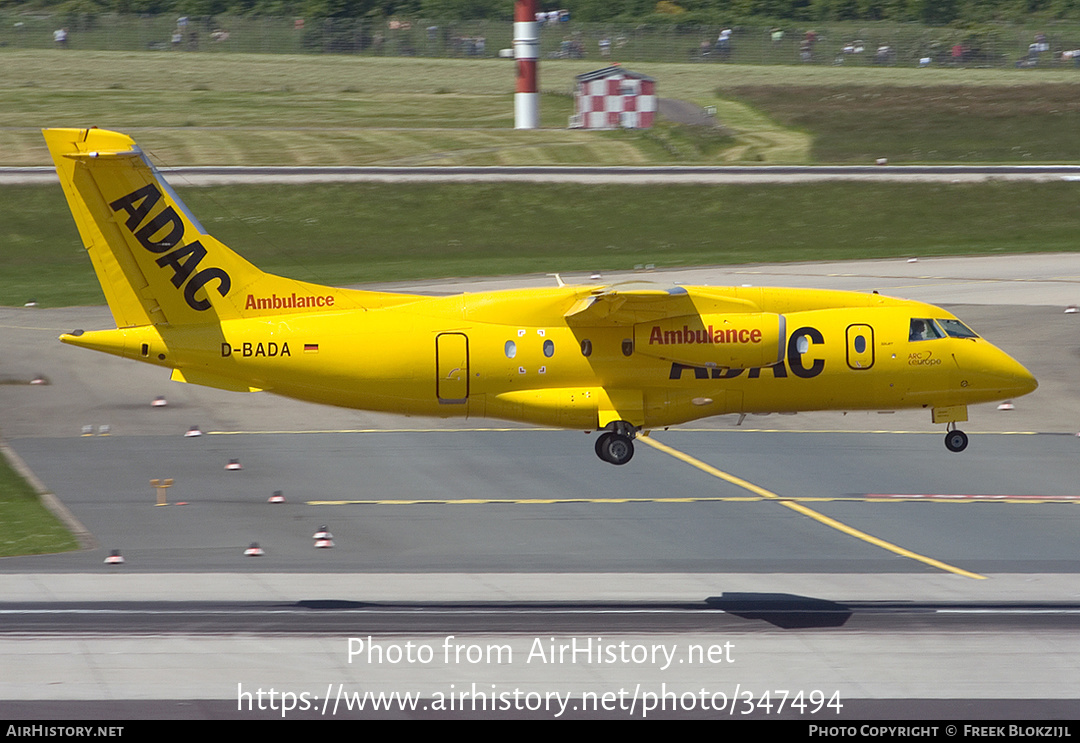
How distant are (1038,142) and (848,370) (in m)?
74.4

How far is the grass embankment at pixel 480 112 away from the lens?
94.6 metres

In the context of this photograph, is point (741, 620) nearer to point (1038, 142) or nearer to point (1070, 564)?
point (1070, 564)

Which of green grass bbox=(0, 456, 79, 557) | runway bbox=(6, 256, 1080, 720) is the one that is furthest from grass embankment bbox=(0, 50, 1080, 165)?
green grass bbox=(0, 456, 79, 557)


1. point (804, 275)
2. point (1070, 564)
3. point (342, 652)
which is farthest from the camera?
point (804, 275)

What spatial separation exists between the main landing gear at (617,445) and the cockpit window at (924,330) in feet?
23.6

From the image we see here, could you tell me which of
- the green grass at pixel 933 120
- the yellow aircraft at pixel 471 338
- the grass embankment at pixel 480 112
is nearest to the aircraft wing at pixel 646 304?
the yellow aircraft at pixel 471 338

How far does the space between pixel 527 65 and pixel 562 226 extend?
23221 mm

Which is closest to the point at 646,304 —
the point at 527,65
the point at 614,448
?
the point at 614,448

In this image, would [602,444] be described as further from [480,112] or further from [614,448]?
[480,112]

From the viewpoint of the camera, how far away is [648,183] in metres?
86.9

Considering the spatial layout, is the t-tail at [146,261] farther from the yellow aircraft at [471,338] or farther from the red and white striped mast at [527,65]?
the red and white striped mast at [527,65]

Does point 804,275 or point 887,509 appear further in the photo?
point 804,275

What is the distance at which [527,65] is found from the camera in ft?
332

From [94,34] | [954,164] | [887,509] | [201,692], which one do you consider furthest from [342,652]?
[94,34]
